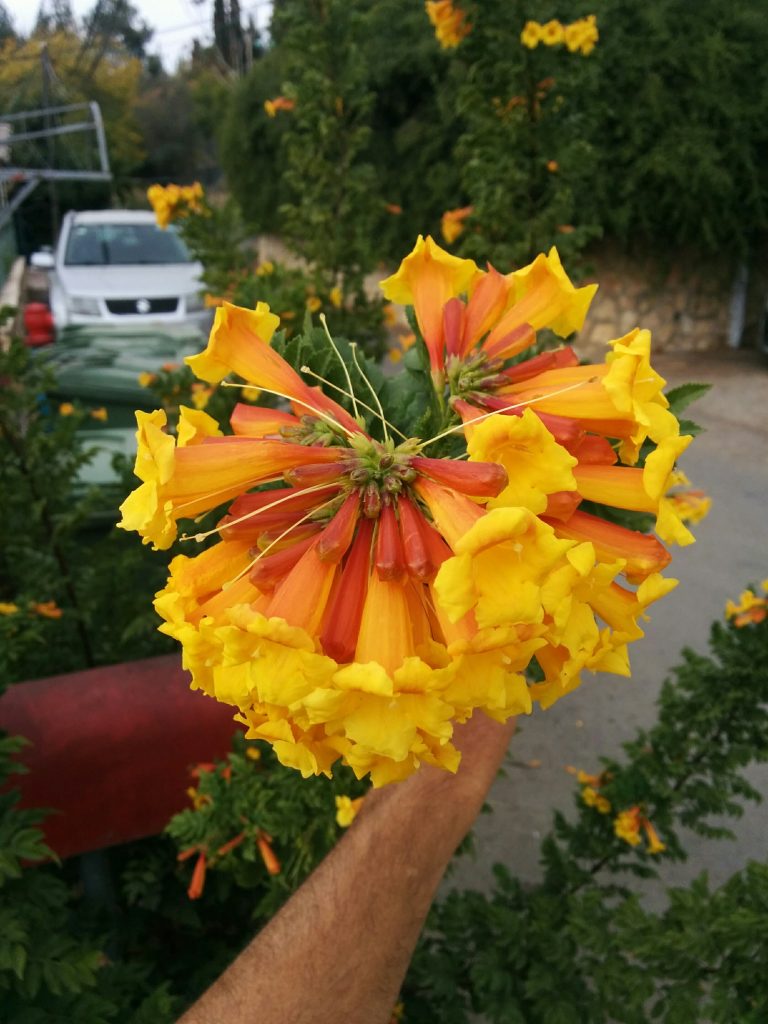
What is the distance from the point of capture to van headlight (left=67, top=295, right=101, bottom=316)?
775 cm

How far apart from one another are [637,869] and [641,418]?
225cm

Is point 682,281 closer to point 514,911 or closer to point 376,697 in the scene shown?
point 514,911

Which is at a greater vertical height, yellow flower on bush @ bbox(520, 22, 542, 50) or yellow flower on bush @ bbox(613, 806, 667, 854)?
yellow flower on bush @ bbox(520, 22, 542, 50)

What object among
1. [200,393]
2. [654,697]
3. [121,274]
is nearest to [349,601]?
[200,393]

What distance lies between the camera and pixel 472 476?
0.73m

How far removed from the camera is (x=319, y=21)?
395 centimetres

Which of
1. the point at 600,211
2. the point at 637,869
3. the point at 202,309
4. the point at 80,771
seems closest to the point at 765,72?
the point at 600,211

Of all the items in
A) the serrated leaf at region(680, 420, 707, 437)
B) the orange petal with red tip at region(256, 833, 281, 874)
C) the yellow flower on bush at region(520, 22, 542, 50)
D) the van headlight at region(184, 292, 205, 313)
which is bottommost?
the orange petal with red tip at region(256, 833, 281, 874)

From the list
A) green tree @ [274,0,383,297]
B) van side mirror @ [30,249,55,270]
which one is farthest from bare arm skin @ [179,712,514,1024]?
van side mirror @ [30,249,55,270]

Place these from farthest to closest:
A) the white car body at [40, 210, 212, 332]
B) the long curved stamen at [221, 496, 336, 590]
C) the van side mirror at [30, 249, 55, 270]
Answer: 1. the van side mirror at [30, 249, 55, 270]
2. the white car body at [40, 210, 212, 332]
3. the long curved stamen at [221, 496, 336, 590]

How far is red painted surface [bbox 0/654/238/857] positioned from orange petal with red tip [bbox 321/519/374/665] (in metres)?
1.51

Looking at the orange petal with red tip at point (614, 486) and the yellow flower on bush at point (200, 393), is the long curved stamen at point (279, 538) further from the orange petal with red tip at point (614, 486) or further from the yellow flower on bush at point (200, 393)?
the yellow flower on bush at point (200, 393)

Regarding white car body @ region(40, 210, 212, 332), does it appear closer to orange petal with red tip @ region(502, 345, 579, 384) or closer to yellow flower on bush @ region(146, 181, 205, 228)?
yellow flower on bush @ region(146, 181, 205, 228)

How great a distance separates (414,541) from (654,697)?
4505 mm
